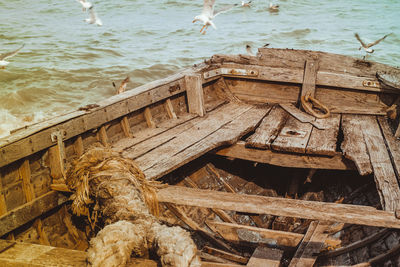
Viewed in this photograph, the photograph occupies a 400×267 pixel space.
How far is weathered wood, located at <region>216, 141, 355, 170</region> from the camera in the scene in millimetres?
3844

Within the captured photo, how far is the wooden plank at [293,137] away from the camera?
392 centimetres

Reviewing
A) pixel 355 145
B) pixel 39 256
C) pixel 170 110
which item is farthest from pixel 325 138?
pixel 39 256

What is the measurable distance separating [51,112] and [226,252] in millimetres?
6433

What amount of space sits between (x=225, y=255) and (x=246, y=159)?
46.0 inches

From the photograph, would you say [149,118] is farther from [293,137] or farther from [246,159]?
[293,137]

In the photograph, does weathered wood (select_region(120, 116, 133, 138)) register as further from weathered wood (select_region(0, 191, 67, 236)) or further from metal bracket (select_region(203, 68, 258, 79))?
metal bracket (select_region(203, 68, 258, 79))

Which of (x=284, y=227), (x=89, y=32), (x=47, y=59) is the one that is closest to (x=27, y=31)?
(x=89, y=32)

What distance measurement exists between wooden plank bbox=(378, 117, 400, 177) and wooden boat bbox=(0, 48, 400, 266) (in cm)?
1

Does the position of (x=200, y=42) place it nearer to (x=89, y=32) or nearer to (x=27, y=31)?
(x=89, y=32)

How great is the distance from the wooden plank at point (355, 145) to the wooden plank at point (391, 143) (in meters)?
0.24

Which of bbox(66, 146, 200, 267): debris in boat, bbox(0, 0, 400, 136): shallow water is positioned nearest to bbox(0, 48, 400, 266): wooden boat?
bbox(66, 146, 200, 267): debris in boat

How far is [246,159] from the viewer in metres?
4.14

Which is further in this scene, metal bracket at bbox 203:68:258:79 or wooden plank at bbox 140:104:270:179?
metal bracket at bbox 203:68:258:79

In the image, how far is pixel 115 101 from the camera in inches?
152
